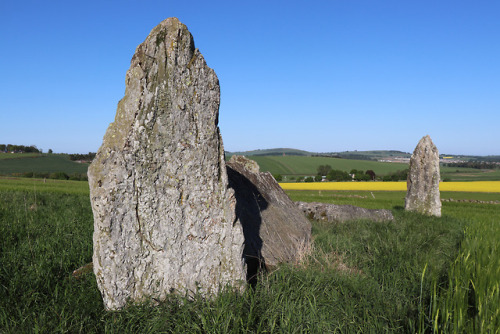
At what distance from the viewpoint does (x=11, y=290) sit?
4.61 metres

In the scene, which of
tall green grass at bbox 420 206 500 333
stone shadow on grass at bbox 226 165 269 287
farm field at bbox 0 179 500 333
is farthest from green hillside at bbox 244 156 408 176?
tall green grass at bbox 420 206 500 333

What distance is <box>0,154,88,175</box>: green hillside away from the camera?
46.5 metres

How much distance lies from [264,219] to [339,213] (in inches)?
219

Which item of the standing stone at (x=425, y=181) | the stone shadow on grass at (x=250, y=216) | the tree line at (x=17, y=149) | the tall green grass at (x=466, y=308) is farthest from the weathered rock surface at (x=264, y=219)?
the tree line at (x=17, y=149)

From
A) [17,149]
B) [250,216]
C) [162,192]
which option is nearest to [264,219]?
[250,216]

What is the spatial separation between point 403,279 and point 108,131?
5094 millimetres

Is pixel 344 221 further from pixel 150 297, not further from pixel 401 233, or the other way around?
pixel 150 297

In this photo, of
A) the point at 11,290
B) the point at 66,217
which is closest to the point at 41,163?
the point at 66,217

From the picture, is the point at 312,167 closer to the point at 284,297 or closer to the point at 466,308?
the point at 466,308

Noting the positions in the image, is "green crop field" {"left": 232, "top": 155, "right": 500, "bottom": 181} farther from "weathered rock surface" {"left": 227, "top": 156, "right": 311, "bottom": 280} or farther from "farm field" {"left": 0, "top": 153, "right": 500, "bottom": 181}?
"weathered rock surface" {"left": 227, "top": 156, "right": 311, "bottom": 280}

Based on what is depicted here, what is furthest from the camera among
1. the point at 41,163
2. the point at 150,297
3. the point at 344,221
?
the point at 41,163

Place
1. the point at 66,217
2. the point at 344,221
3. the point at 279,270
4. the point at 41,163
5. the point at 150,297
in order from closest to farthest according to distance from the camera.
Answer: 1. the point at 150,297
2. the point at 279,270
3. the point at 66,217
4. the point at 344,221
5. the point at 41,163

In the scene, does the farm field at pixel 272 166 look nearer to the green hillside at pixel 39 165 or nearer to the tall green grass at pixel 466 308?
the green hillside at pixel 39 165

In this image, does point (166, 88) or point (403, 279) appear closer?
point (166, 88)
